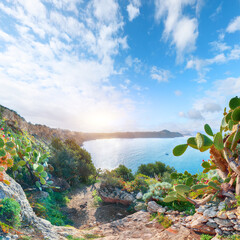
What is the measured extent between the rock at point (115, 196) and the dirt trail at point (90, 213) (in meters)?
0.26

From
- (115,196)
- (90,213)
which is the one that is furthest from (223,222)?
(90,213)

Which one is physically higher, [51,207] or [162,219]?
[162,219]

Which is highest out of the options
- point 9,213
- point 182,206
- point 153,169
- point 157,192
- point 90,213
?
point 9,213

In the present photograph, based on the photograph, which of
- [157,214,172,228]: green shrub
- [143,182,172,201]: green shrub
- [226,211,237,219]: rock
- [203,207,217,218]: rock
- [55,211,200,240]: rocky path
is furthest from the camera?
[143,182,172,201]: green shrub

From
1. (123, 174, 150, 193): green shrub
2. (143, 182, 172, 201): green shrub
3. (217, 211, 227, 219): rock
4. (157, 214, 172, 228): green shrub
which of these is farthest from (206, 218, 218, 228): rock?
(123, 174, 150, 193): green shrub

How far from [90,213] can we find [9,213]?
16.7 ft

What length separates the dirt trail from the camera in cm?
649

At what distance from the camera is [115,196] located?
25.1 feet

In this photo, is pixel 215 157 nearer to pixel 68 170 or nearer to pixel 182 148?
pixel 182 148

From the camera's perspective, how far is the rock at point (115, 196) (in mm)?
7262

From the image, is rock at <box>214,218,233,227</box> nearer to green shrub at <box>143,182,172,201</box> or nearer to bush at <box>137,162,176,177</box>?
green shrub at <box>143,182,172,201</box>

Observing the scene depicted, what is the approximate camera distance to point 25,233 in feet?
10.4

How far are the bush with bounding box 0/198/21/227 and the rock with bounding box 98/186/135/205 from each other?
516cm

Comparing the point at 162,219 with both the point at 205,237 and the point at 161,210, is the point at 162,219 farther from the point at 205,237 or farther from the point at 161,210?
the point at 205,237
